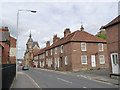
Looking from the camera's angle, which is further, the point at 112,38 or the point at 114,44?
the point at 112,38

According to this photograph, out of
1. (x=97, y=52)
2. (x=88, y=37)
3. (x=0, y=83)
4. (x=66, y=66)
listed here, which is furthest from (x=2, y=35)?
(x=0, y=83)

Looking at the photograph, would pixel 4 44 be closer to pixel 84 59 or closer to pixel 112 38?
pixel 84 59

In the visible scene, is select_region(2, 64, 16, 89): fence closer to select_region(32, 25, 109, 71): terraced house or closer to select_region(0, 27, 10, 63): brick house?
select_region(32, 25, 109, 71): terraced house

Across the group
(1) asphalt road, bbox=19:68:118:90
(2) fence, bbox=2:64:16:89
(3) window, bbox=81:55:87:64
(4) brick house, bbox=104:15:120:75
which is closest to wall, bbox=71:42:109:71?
(3) window, bbox=81:55:87:64

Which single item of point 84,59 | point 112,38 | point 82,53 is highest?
point 112,38

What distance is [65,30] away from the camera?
34312 mm

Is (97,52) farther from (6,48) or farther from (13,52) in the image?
(13,52)

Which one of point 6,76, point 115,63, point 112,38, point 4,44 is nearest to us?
point 6,76

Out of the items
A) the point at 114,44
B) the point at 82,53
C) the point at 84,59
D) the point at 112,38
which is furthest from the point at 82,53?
the point at 114,44

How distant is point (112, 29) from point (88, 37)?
1335cm

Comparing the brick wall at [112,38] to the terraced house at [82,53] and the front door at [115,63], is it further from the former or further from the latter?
the terraced house at [82,53]

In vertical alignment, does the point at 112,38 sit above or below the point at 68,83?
above

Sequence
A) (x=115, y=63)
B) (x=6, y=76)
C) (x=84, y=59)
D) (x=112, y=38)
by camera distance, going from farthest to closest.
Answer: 1. (x=84, y=59)
2. (x=112, y=38)
3. (x=115, y=63)
4. (x=6, y=76)

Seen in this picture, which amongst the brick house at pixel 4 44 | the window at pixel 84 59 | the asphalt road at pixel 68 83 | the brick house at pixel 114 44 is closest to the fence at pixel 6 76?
the asphalt road at pixel 68 83
